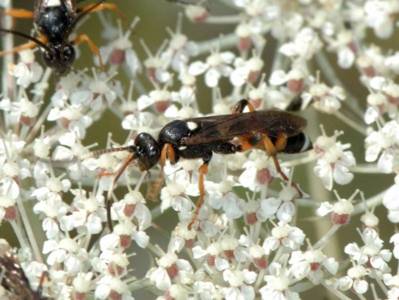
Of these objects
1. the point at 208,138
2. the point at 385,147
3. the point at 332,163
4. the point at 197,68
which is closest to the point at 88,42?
the point at 197,68

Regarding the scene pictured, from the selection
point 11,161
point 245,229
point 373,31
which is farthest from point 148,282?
point 373,31

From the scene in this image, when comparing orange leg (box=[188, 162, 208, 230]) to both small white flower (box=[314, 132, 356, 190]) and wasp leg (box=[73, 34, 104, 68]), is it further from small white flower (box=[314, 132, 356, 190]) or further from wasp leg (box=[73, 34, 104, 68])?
wasp leg (box=[73, 34, 104, 68])

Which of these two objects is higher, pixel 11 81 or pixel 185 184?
pixel 11 81

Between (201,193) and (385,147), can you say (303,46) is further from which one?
(201,193)

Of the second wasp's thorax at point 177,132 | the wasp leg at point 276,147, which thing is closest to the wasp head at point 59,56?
the second wasp's thorax at point 177,132

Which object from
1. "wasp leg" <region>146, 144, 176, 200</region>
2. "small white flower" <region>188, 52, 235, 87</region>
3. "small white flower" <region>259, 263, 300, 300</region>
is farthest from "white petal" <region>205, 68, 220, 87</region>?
"small white flower" <region>259, 263, 300, 300</region>

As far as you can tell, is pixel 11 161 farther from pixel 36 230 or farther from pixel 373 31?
pixel 373 31
